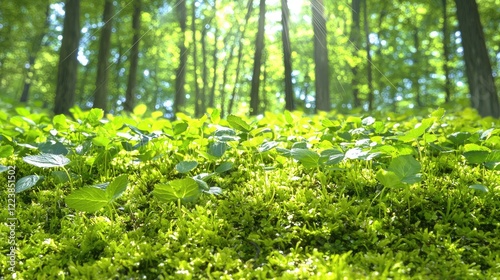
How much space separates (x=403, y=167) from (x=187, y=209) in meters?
1.14

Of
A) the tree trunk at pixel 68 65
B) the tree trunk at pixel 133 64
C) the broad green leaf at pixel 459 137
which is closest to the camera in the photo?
the broad green leaf at pixel 459 137

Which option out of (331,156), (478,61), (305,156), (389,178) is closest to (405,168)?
(389,178)

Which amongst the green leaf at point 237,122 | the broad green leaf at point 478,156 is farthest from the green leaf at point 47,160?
the broad green leaf at point 478,156

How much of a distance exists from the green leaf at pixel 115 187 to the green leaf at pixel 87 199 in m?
0.02

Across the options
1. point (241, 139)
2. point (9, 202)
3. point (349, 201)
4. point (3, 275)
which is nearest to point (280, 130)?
point (241, 139)

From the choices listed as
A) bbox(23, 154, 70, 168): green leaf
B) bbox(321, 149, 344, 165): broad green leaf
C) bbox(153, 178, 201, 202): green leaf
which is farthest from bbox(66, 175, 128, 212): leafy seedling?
bbox(321, 149, 344, 165): broad green leaf

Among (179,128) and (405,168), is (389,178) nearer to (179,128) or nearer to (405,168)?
(405,168)

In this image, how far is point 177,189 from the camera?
1.93 metres

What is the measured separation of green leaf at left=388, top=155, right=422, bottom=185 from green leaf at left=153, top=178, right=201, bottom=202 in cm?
98

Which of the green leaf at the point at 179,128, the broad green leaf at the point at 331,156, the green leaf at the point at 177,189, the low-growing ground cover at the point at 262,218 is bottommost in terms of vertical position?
the low-growing ground cover at the point at 262,218

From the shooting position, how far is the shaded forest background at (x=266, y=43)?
439cm

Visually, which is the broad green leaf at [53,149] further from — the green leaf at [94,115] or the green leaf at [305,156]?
the green leaf at [305,156]

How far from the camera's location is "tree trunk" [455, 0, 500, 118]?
21.6 ft

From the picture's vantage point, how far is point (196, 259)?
1.76m
